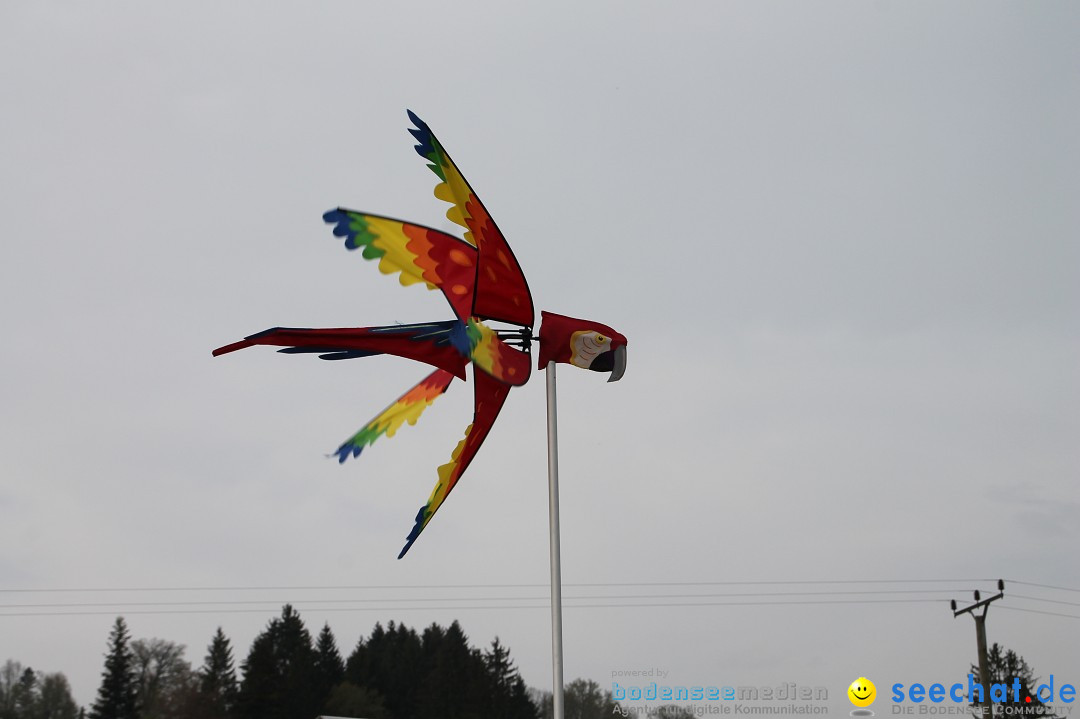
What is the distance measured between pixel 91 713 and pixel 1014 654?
3190cm

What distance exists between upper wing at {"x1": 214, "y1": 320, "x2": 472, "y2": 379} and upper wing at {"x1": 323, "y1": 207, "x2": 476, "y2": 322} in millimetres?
308

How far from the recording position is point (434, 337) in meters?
9.15

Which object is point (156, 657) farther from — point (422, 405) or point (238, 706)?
point (422, 405)

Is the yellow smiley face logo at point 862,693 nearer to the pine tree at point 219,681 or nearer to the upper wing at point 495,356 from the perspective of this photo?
the upper wing at point 495,356

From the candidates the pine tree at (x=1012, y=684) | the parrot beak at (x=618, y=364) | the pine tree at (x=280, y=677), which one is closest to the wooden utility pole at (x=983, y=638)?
the pine tree at (x=1012, y=684)

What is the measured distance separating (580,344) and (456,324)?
1.08m

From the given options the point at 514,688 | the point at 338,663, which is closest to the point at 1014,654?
the point at 514,688

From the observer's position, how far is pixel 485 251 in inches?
352

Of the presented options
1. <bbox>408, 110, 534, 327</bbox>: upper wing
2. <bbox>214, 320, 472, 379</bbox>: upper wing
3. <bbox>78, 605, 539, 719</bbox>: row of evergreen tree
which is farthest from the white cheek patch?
<bbox>78, 605, 539, 719</bbox>: row of evergreen tree

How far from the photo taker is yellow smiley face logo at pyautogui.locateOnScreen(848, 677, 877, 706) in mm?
14727

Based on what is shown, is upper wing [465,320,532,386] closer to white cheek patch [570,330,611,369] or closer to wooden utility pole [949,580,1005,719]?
white cheek patch [570,330,611,369]

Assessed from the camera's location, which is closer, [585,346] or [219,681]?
[585,346]

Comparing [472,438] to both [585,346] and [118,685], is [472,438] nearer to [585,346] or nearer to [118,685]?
[585,346]

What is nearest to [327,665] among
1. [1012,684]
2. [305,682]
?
[305,682]
